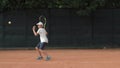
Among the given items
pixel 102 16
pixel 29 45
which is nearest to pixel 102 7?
pixel 102 16

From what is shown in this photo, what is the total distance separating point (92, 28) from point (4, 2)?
535cm

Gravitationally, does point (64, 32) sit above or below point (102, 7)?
below

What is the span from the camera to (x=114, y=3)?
21922 millimetres

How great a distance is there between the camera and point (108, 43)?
2095cm

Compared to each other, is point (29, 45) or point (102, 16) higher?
point (102, 16)

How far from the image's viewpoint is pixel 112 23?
20.9 metres

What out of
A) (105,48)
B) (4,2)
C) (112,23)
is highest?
(4,2)
